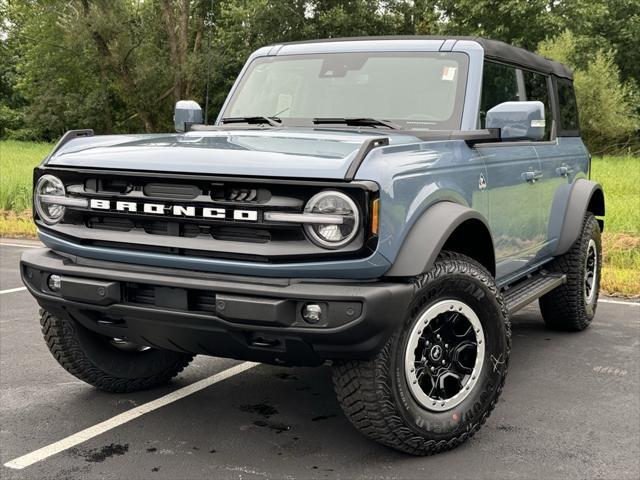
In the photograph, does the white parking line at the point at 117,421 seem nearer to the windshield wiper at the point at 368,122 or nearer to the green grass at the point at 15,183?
the windshield wiper at the point at 368,122

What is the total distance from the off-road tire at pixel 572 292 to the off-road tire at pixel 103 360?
2798mm

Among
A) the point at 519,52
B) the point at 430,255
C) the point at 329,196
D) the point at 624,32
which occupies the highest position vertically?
the point at 624,32

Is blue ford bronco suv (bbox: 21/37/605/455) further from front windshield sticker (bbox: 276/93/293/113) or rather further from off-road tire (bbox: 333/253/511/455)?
front windshield sticker (bbox: 276/93/293/113)

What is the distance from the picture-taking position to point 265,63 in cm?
521

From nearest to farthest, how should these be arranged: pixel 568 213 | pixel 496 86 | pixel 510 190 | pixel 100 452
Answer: pixel 100 452, pixel 510 190, pixel 496 86, pixel 568 213

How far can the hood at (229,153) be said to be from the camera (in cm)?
315

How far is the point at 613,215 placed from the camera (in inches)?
447

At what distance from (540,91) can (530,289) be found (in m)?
1.53

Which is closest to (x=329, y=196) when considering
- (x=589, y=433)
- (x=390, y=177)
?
(x=390, y=177)

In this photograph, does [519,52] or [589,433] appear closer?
[589,433]

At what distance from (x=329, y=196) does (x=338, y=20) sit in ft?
116

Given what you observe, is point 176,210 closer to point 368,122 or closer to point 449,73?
point 368,122

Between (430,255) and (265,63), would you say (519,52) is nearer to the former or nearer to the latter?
(265,63)

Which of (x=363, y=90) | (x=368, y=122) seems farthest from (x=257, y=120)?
(x=368, y=122)
